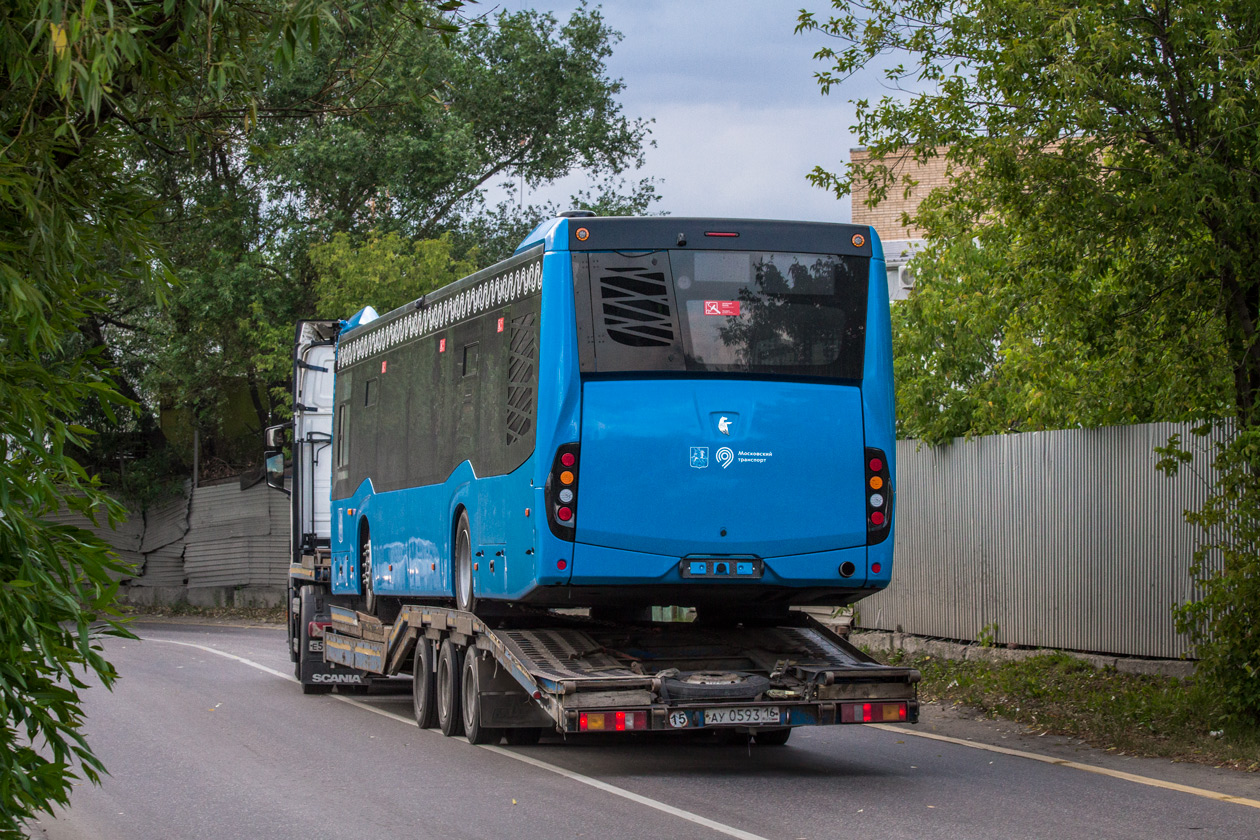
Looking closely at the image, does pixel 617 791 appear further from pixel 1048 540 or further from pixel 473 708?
pixel 1048 540

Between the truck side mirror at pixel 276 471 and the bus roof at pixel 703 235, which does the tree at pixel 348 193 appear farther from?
the bus roof at pixel 703 235

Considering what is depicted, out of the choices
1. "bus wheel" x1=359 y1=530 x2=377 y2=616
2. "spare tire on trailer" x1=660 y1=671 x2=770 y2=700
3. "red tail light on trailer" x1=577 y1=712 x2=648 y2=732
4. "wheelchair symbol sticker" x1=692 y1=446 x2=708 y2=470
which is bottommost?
"red tail light on trailer" x1=577 y1=712 x2=648 y2=732

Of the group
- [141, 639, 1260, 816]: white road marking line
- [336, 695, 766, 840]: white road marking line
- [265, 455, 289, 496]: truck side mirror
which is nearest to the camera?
[336, 695, 766, 840]: white road marking line

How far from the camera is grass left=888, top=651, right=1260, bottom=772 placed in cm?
1139

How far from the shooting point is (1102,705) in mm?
13094

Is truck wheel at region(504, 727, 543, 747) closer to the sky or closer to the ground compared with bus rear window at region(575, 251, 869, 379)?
closer to the ground

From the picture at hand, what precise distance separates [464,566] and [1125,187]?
6483 millimetres

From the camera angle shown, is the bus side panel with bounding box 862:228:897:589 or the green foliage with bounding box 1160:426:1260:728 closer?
the bus side panel with bounding box 862:228:897:589

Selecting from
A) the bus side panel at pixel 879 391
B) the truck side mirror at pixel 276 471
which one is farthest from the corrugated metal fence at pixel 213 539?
the bus side panel at pixel 879 391

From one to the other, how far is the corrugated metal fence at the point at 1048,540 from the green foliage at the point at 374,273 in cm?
1618

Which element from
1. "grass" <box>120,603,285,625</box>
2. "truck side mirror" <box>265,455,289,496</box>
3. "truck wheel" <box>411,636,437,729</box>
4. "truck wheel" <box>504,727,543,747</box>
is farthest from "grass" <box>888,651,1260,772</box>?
"grass" <box>120,603,285,625</box>

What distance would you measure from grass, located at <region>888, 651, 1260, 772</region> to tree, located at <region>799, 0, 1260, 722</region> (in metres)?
0.44

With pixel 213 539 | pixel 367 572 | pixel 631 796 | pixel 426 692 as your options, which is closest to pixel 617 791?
pixel 631 796

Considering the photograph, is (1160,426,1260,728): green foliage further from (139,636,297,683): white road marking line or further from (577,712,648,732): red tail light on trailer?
(139,636,297,683): white road marking line
